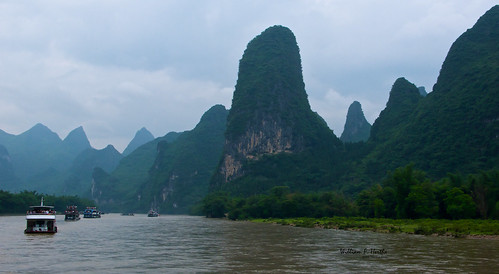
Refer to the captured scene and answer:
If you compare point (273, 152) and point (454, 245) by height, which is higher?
point (273, 152)

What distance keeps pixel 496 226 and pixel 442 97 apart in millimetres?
69123

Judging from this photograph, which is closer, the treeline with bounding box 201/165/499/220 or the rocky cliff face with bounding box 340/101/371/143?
the treeline with bounding box 201/165/499/220

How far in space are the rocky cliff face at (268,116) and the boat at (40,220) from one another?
292 feet

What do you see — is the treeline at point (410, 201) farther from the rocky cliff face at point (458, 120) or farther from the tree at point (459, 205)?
the rocky cliff face at point (458, 120)

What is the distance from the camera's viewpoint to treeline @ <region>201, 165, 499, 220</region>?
44.0 meters

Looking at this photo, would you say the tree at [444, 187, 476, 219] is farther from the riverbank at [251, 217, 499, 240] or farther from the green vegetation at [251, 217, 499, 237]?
the riverbank at [251, 217, 499, 240]

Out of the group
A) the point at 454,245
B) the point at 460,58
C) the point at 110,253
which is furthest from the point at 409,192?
the point at 460,58

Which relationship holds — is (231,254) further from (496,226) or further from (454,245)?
(496,226)

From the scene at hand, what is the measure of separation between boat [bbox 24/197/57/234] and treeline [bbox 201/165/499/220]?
36629 mm

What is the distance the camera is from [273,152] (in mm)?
128625

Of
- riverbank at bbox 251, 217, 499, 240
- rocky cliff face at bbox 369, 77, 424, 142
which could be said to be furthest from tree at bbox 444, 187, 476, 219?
Answer: rocky cliff face at bbox 369, 77, 424, 142

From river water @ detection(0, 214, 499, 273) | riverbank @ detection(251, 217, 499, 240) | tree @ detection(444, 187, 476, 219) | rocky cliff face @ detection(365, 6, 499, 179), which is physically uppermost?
rocky cliff face @ detection(365, 6, 499, 179)

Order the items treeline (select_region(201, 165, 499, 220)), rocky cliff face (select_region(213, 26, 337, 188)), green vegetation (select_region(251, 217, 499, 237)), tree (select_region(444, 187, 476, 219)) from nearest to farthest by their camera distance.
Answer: green vegetation (select_region(251, 217, 499, 237)) < tree (select_region(444, 187, 476, 219)) < treeline (select_region(201, 165, 499, 220)) < rocky cliff face (select_region(213, 26, 337, 188))

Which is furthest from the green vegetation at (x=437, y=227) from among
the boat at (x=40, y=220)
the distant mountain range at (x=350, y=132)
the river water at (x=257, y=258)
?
the distant mountain range at (x=350, y=132)
